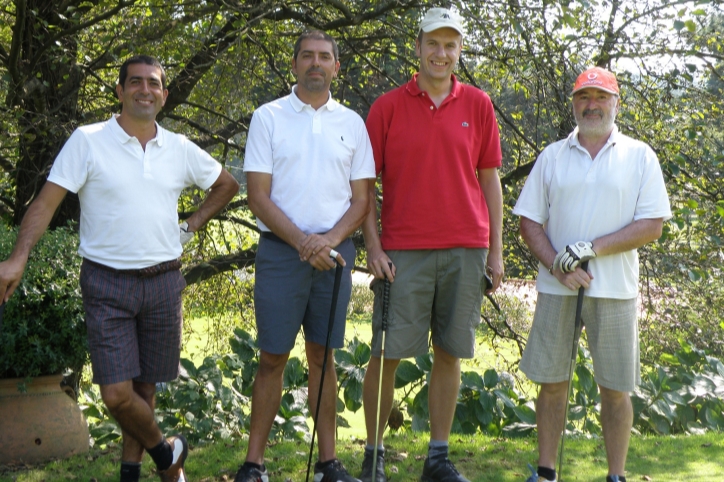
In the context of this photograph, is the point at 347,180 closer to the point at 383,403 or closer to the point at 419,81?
the point at 419,81

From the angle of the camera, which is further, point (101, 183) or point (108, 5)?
point (108, 5)

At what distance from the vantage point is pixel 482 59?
709 centimetres

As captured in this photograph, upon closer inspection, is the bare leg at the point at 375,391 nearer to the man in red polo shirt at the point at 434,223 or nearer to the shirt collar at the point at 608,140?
the man in red polo shirt at the point at 434,223

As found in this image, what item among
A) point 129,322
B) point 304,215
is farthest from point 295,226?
point 129,322

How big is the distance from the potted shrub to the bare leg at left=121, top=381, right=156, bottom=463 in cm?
100

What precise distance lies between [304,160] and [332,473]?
1432 millimetres

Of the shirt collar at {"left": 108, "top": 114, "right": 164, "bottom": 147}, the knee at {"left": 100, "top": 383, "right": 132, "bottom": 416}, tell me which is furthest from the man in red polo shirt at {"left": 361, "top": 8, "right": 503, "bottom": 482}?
the knee at {"left": 100, "top": 383, "right": 132, "bottom": 416}

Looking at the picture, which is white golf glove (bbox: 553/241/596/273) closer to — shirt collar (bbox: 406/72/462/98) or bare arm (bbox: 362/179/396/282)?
bare arm (bbox: 362/179/396/282)

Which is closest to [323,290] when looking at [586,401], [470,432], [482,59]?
[470,432]

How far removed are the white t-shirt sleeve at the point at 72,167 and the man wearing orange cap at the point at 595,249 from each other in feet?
6.58

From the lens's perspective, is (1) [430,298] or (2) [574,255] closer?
(2) [574,255]

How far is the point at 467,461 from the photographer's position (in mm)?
4805

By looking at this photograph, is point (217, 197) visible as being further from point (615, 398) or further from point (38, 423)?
point (615, 398)

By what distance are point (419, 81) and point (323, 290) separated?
3.67 feet
